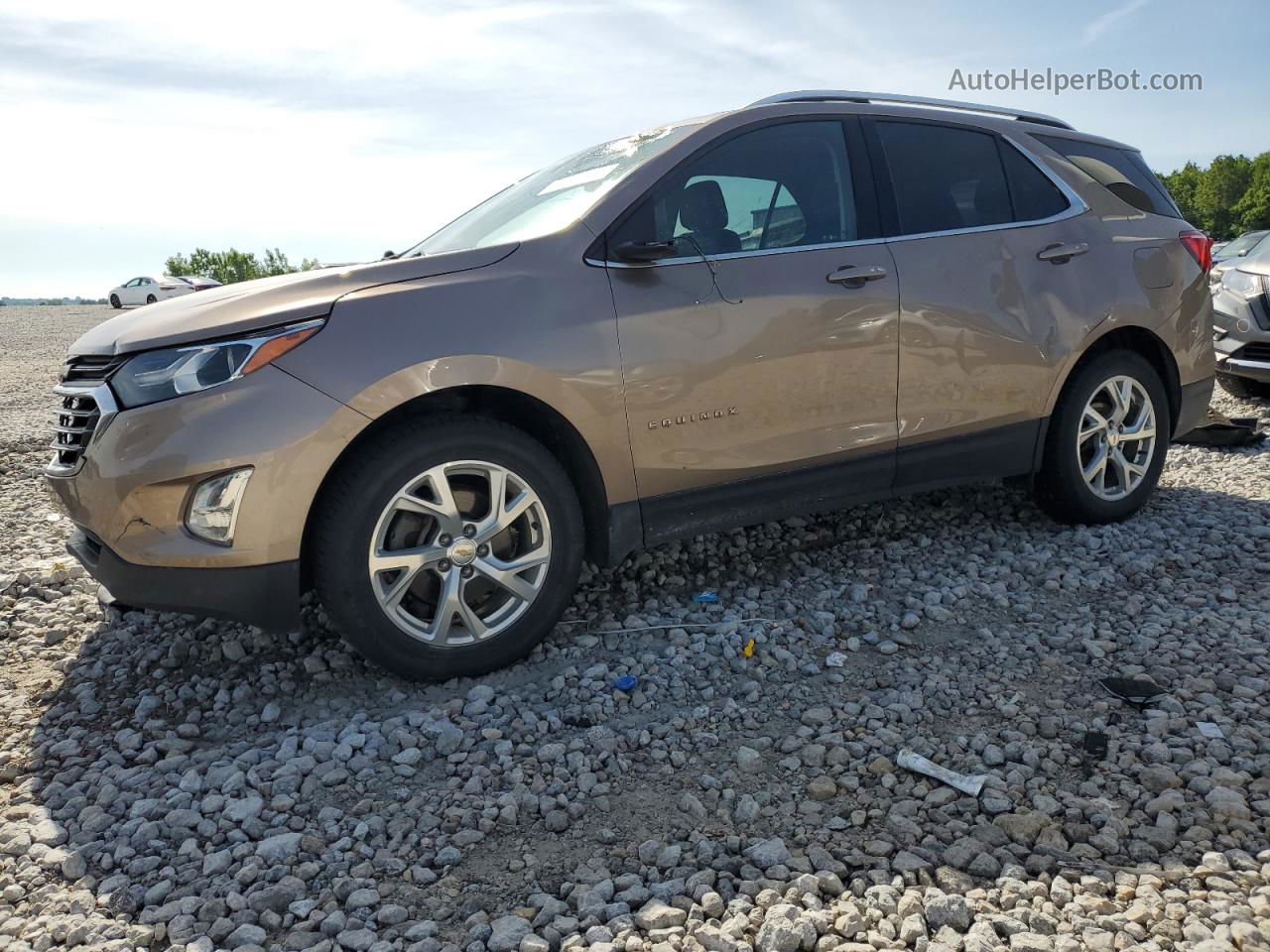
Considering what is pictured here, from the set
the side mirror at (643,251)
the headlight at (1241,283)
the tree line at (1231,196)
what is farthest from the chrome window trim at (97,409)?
the tree line at (1231,196)

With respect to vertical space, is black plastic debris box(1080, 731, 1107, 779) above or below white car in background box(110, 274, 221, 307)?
below

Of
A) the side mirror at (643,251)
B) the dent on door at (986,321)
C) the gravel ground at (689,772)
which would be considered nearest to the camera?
the gravel ground at (689,772)

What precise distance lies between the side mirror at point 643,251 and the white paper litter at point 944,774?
1.85 m

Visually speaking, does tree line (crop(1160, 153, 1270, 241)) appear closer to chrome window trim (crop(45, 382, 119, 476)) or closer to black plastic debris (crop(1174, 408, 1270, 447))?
black plastic debris (crop(1174, 408, 1270, 447))

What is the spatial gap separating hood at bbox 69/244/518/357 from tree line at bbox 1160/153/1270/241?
88.4m

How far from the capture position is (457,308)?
134 inches

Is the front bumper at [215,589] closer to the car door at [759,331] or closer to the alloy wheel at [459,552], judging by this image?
the alloy wheel at [459,552]

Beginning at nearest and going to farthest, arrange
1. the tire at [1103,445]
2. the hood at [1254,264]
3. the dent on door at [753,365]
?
the dent on door at [753,365] < the tire at [1103,445] < the hood at [1254,264]

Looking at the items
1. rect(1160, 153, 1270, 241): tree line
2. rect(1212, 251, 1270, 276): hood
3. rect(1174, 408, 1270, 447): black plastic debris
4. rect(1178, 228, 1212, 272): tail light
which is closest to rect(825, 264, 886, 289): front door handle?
rect(1178, 228, 1212, 272): tail light

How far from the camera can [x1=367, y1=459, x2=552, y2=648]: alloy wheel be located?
11.1 ft

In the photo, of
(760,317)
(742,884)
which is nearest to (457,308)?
(760,317)

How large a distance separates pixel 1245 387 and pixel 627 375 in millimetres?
7677

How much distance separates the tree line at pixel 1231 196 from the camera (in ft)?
252

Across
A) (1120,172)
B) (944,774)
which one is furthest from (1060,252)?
(944,774)
